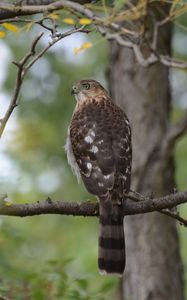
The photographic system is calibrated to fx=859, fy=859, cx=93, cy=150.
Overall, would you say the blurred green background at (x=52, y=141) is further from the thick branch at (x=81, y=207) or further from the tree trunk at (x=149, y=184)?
the thick branch at (x=81, y=207)

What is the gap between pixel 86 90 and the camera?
24.2 ft

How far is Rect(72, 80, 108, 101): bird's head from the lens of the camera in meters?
7.32

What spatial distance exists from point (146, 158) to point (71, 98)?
293 centimetres

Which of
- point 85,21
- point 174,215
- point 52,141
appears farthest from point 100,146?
point 52,141

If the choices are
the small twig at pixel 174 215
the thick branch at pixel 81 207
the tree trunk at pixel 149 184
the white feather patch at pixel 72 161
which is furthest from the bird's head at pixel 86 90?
the small twig at pixel 174 215

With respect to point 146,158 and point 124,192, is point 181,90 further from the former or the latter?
point 124,192

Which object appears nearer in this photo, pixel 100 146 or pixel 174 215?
pixel 174 215

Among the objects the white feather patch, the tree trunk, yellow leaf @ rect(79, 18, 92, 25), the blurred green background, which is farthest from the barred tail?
the blurred green background

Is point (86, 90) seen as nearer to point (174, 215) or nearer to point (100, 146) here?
point (100, 146)

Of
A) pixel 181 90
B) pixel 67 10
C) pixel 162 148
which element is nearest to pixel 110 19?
pixel 67 10

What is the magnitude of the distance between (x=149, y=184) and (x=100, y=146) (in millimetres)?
1727

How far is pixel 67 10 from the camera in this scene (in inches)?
201

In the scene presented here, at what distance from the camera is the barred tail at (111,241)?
577 centimetres

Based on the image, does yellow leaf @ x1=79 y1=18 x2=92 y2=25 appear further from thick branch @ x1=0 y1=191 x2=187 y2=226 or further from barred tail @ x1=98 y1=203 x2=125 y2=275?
barred tail @ x1=98 y1=203 x2=125 y2=275
